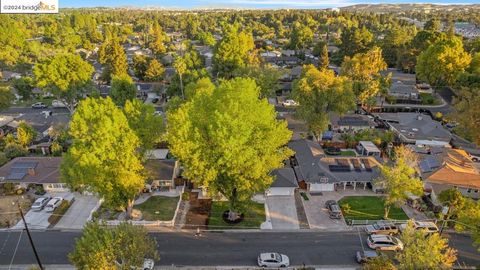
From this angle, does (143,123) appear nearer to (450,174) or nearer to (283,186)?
(283,186)

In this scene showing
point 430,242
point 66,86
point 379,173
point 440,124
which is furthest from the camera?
point 66,86

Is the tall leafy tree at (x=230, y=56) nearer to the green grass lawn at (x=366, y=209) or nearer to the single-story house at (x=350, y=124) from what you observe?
the single-story house at (x=350, y=124)

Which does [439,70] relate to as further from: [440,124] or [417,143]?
[417,143]

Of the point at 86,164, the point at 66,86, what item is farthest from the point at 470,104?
the point at 66,86

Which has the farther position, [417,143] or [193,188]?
[417,143]

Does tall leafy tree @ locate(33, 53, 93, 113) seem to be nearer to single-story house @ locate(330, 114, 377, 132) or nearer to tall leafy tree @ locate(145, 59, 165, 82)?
tall leafy tree @ locate(145, 59, 165, 82)

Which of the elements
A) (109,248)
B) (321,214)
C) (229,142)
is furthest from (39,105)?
(321,214)

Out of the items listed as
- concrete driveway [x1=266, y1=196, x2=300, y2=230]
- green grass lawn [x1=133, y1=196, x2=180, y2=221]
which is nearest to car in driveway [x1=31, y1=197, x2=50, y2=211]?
green grass lawn [x1=133, y1=196, x2=180, y2=221]
